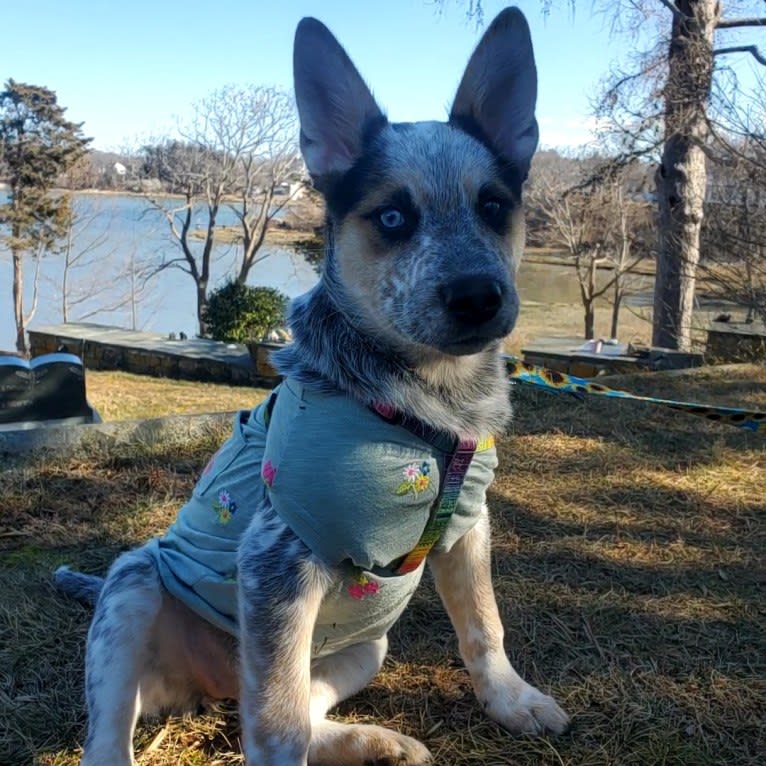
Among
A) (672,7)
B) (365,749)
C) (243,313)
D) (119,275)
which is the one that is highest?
(672,7)

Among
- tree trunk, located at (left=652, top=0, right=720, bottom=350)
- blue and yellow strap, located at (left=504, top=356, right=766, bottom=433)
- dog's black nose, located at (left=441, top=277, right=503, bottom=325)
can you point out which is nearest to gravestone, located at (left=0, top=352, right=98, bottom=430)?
blue and yellow strap, located at (left=504, top=356, right=766, bottom=433)

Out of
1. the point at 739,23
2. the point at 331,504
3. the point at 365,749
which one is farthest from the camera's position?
the point at 739,23

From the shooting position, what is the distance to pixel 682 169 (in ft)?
44.3

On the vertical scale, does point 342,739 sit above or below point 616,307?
below

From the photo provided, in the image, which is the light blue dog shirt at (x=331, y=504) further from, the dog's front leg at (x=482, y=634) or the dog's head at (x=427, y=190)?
the dog's head at (x=427, y=190)

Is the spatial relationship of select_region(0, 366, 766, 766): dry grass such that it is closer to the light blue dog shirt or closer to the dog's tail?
the dog's tail

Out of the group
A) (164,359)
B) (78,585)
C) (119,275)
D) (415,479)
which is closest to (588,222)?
(164,359)

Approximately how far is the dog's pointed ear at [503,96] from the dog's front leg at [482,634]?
1278mm

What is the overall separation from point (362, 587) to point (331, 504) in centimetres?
33

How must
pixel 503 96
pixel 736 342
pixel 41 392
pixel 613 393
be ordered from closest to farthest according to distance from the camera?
pixel 503 96 → pixel 613 393 → pixel 41 392 → pixel 736 342

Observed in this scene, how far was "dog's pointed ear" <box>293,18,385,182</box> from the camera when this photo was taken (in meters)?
2.51

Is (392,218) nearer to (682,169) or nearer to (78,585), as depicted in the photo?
(78,585)

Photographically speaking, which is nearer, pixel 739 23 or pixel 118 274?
pixel 739 23

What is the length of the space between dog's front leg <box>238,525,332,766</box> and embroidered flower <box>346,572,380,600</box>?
0.10 meters
